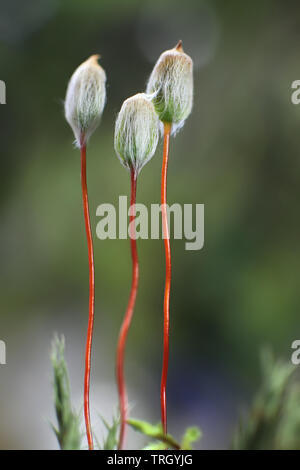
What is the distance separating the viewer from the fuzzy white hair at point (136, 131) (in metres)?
0.21

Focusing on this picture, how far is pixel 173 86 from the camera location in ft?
0.72

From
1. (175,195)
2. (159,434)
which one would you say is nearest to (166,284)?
(159,434)

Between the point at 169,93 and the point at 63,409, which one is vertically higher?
the point at 169,93

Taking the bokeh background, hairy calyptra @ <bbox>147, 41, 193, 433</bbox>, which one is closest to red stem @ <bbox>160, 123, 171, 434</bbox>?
hairy calyptra @ <bbox>147, 41, 193, 433</bbox>

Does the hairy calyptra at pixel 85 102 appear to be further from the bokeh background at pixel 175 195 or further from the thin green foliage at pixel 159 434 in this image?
the bokeh background at pixel 175 195

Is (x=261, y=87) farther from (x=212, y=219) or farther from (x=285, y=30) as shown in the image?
(x=212, y=219)

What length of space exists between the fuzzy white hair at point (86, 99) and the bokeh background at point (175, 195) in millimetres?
1060

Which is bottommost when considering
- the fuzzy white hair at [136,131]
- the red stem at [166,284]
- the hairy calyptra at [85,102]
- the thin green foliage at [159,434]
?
the thin green foliage at [159,434]

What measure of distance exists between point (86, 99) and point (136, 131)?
3cm

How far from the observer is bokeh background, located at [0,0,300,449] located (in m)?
1.28

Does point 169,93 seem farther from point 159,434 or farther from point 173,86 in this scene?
point 159,434

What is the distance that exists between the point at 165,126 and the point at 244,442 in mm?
149

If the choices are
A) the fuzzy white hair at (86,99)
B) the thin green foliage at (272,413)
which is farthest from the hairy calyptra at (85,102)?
the thin green foliage at (272,413)
